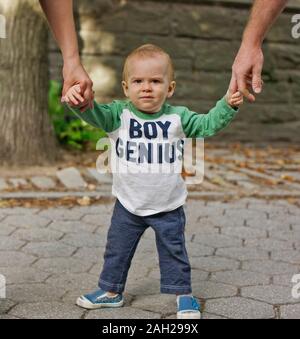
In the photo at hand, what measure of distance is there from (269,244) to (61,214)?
1.50m

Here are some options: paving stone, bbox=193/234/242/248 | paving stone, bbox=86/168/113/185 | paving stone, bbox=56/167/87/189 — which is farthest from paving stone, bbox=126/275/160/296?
paving stone, bbox=86/168/113/185

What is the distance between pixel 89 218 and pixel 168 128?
6.29ft

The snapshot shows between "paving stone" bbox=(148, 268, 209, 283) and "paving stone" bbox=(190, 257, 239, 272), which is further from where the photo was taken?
"paving stone" bbox=(190, 257, 239, 272)

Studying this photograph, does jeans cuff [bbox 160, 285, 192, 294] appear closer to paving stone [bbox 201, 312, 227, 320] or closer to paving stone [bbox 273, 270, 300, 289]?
paving stone [bbox 201, 312, 227, 320]

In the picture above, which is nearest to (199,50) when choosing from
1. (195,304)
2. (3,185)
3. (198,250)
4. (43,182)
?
(43,182)

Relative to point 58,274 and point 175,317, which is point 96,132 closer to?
point 58,274

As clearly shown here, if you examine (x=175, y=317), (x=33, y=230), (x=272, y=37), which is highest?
(x=272, y=37)

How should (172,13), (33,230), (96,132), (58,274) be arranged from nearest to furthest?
(58,274)
(33,230)
(96,132)
(172,13)

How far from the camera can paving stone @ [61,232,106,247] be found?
4.01 meters

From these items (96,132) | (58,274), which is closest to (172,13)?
(96,132)

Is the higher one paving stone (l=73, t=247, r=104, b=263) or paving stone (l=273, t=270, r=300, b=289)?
paving stone (l=73, t=247, r=104, b=263)

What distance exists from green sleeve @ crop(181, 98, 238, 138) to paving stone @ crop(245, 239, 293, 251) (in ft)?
4.58

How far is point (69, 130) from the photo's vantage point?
22.3ft

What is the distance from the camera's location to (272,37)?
25.6ft
